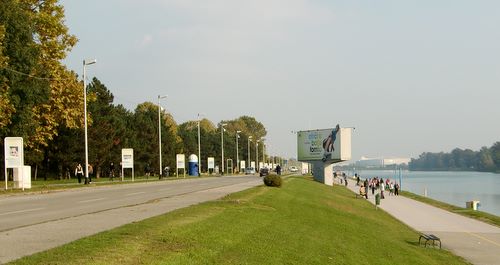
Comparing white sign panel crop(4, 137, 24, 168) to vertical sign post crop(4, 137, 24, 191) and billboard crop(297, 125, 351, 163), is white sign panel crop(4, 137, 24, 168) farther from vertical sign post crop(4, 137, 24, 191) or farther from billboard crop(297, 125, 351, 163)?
billboard crop(297, 125, 351, 163)

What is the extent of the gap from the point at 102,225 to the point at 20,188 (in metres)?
24.7

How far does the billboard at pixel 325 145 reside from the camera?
7275 cm

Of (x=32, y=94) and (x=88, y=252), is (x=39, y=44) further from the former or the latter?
(x=88, y=252)

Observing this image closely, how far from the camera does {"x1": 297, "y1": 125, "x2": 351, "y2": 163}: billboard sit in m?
72.8

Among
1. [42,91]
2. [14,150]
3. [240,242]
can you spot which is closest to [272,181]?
[14,150]

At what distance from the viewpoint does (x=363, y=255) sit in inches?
703

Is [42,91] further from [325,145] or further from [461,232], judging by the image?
[325,145]

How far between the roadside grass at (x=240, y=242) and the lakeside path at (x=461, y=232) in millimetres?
1571

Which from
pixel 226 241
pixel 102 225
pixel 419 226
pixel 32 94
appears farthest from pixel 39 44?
pixel 226 241

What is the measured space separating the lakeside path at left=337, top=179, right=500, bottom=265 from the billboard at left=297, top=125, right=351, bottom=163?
24.0m

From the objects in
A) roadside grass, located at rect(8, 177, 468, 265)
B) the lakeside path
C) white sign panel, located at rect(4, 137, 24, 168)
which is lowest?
the lakeside path

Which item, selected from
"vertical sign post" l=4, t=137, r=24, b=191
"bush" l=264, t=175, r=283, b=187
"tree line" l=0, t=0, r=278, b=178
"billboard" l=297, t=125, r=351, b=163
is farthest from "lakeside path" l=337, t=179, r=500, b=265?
"tree line" l=0, t=0, r=278, b=178

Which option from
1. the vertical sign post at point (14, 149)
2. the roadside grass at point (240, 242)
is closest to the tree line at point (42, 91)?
the vertical sign post at point (14, 149)

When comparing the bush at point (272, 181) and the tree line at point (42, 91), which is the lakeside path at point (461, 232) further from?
the tree line at point (42, 91)
